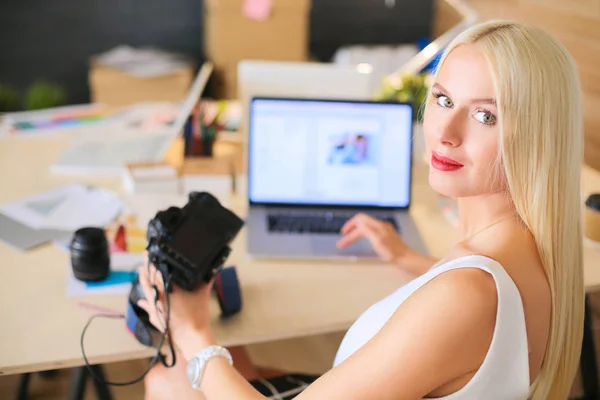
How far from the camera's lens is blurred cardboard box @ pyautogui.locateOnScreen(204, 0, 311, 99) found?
142 inches

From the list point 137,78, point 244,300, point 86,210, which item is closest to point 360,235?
point 244,300

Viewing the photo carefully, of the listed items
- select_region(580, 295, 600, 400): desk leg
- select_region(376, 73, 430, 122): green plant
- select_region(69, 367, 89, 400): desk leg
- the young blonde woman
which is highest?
the young blonde woman

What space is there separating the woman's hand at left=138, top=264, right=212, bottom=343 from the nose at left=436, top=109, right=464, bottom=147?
1.68 ft

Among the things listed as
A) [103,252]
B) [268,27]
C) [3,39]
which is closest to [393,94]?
[103,252]

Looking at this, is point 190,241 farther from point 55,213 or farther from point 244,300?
point 55,213

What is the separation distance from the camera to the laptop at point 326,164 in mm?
1652

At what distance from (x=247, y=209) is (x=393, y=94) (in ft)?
2.19

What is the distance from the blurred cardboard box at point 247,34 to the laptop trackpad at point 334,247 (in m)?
2.32

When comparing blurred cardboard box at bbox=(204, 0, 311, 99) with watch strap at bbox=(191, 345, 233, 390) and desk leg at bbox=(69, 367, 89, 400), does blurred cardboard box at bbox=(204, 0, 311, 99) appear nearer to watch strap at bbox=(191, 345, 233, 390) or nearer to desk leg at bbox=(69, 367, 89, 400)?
desk leg at bbox=(69, 367, 89, 400)

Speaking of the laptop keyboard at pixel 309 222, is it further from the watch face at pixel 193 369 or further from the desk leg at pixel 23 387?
the desk leg at pixel 23 387

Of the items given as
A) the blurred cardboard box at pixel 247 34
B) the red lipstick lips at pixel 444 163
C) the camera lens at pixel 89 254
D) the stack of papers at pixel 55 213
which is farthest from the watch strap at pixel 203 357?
the blurred cardboard box at pixel 247 34

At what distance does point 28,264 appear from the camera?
4.73 ft

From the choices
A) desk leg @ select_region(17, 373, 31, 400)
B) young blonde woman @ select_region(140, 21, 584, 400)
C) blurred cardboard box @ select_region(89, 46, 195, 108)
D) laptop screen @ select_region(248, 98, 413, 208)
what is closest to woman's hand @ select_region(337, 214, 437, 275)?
laptop screen @ select_region(248, 98, 413, 208)

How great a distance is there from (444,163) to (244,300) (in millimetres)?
545
